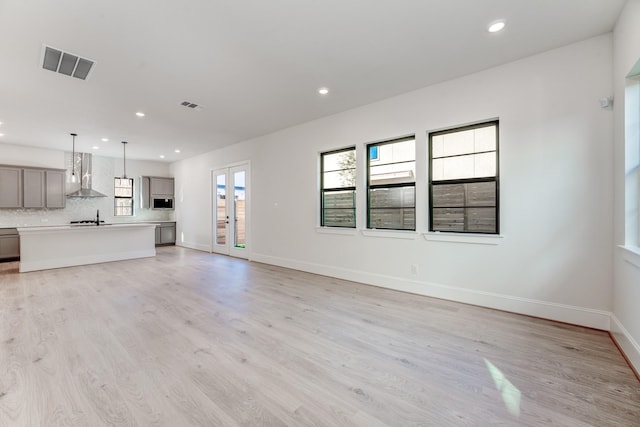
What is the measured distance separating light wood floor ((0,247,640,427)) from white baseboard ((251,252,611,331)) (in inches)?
5.1

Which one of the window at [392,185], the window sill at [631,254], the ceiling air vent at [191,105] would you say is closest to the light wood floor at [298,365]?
the window sill at [631,254]

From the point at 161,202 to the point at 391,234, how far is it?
8.41m

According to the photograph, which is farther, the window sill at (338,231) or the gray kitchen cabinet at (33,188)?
the gray kitchen cabinet at (33,188)

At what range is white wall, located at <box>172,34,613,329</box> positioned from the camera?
277 centimetres

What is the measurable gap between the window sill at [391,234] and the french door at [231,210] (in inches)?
137

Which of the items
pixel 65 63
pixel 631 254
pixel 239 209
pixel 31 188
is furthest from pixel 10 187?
pixel 631 254

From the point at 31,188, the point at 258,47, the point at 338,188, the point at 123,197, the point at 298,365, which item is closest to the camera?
the point at 298,365

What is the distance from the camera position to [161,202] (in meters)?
9.38

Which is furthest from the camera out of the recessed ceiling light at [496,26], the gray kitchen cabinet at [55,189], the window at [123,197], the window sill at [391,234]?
the window at [123,197]

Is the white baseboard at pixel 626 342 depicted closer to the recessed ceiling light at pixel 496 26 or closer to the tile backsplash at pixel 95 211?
the recessed ceiling light at pixel 496 26

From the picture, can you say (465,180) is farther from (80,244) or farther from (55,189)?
(55,189)

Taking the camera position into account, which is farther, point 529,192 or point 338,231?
point 338,231

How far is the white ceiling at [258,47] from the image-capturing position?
236cm

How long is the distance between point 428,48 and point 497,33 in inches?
25.1
